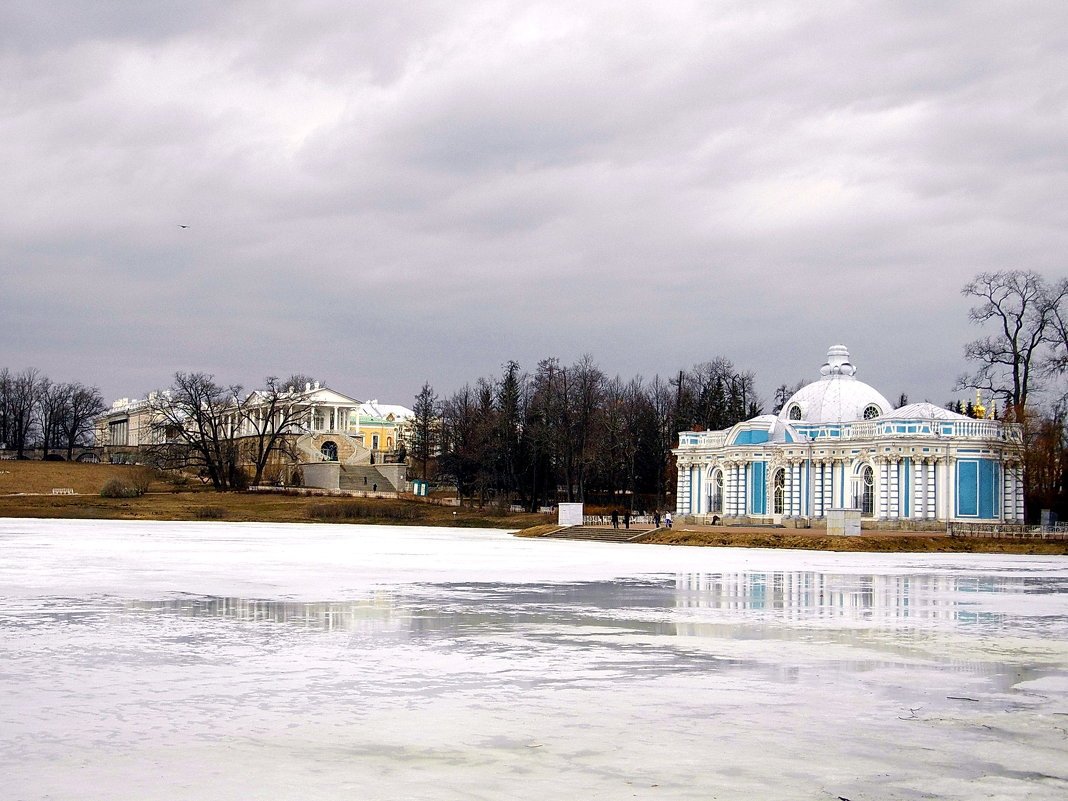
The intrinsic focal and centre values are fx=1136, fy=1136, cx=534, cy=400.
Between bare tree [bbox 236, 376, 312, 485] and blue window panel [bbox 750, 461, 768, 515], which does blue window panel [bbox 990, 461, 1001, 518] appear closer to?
blue window panel [bbox 750, 461, 768, 515]

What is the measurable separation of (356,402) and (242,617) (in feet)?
372

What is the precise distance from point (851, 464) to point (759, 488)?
577 cm

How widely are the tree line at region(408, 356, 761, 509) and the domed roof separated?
17884mm

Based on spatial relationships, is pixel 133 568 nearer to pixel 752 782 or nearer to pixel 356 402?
pixel 752 782

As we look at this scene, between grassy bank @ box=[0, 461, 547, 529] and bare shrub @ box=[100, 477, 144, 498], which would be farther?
bare shrub @ box=[100, 477, 144, 498]

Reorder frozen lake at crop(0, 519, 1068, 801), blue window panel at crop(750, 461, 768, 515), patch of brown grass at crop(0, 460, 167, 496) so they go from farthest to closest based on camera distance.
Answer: patch of brown grass at crop(0, 460, 167, 496) → blue window panel at crop(750, 461, 768, 515) → frozen lake at crop(0, 519, 1068, 801)

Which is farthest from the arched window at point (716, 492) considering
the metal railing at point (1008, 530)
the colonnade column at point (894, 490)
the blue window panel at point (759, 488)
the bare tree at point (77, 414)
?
the bare tree at point (77, 414)

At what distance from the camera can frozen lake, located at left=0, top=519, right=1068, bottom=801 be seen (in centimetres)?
859

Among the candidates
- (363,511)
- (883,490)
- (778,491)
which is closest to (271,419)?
(363,511)

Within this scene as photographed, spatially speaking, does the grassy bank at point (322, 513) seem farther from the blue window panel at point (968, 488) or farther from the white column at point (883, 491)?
the blue window panel at point (968, 488)

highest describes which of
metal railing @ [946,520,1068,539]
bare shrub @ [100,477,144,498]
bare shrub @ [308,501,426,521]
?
bare shrub @ [100,477,144,498]

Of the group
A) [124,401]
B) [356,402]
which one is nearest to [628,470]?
[356,402]

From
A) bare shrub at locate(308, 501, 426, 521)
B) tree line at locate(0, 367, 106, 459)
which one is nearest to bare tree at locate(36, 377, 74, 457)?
tree line at locate(0, 367, 106, 459)

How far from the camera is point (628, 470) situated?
Answer: 87938 mm
